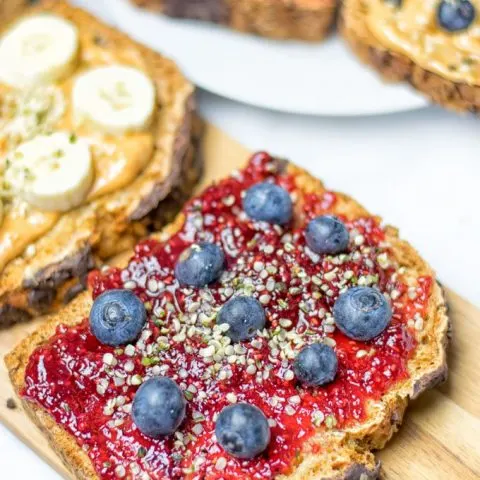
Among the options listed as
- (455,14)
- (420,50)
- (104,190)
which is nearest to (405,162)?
(420,50)

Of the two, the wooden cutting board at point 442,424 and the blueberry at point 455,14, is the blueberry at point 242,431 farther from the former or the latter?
the blueberry at point 455,14

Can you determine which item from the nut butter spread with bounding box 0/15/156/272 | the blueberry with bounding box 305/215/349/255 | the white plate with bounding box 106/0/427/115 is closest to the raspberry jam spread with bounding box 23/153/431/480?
the blueberry with bounding box 305/215/349/255

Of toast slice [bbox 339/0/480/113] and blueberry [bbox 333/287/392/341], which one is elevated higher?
toast slice [bbox 339/0/480/113]

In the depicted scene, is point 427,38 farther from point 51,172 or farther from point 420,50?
point 51,172

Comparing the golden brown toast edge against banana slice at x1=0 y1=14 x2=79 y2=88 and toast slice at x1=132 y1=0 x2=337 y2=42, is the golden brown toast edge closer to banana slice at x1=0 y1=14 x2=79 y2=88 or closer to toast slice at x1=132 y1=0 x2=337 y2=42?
banana slice at x1=0 y1=14 x2=79 y2=88

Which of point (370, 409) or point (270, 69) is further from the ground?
point (270, 69)

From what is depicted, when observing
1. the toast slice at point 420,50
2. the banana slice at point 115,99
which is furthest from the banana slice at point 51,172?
the toast slice at point 420,50
